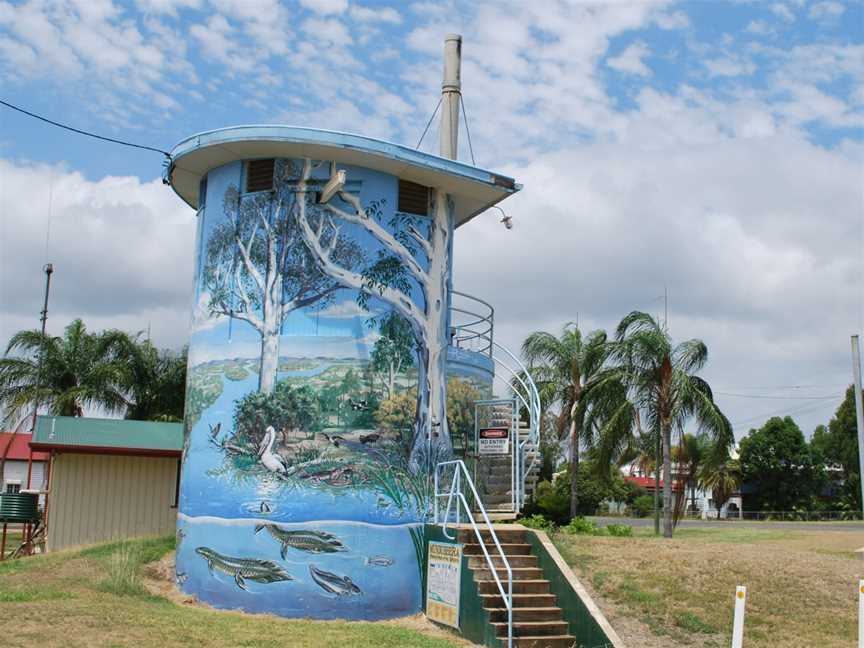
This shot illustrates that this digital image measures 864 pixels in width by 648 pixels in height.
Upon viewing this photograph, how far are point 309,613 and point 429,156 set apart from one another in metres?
7.83

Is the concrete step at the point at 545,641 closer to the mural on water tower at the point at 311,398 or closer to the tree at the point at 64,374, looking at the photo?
the mural on water tower at the point at 311,398

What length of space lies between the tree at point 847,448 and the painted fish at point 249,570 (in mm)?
54273

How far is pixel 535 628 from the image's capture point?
13180 mm

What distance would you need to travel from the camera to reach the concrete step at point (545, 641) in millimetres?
12891

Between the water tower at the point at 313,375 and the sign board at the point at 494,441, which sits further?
the sign board at the point at 494,441

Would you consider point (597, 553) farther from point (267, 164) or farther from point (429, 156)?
point (267, 164)

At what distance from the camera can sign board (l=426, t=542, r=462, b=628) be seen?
14.3m

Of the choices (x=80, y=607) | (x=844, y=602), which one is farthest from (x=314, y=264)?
(x=844, y=602)

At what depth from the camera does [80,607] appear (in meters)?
12.9

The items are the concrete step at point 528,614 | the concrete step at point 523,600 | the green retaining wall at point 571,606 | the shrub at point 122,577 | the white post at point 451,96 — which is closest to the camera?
the green retaining wall at point 571,606

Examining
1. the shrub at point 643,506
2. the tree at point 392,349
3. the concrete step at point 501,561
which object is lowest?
the shrub at point 643,506

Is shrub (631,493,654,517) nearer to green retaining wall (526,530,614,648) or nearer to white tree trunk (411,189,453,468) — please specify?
white tree trunk (411,189,453,468)

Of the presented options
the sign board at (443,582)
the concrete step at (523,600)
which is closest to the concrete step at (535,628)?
the concrete step at (523,600)

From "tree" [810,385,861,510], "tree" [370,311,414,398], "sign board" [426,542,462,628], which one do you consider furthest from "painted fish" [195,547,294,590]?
"tree" [810,385,861,510]
